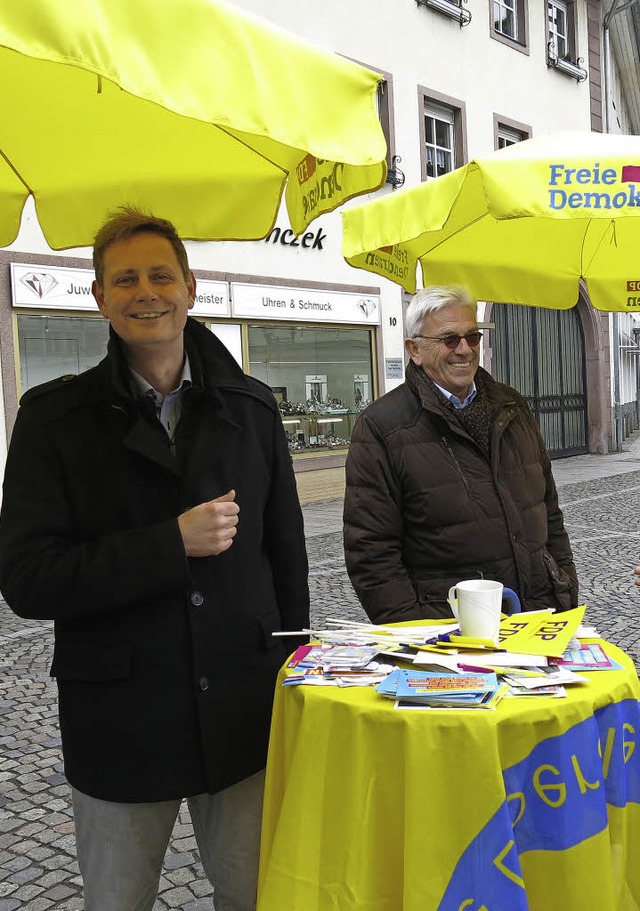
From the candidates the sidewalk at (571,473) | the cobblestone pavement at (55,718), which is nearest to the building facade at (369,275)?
the sidewalk at (571,473)

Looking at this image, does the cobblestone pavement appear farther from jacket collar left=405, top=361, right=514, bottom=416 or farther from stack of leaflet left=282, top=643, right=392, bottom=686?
→ jacket collar left=405, top=361, right=514, bottom=416

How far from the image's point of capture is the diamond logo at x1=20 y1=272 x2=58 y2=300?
32.4 ft

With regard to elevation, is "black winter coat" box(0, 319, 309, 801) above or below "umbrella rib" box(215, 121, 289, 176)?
below

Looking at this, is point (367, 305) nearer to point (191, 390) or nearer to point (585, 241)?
point (585, 241)

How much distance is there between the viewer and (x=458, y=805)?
1.88 metres

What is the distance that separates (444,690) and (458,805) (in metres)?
0.24

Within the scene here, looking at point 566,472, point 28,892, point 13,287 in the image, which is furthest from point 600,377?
point 28,892

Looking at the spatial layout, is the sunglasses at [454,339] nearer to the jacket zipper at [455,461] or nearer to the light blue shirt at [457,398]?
the light blue shirt at [457,398]

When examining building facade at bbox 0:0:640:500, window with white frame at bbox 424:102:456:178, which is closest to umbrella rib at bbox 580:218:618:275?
building facade at bbox 0:0:640:500

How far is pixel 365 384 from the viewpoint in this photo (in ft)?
47.4

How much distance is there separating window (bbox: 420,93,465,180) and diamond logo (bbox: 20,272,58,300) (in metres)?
7.23

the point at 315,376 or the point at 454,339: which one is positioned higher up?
the point at 315,376

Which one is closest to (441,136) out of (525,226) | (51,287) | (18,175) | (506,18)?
(506,18)

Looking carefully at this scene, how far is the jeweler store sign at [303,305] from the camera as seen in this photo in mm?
12291
